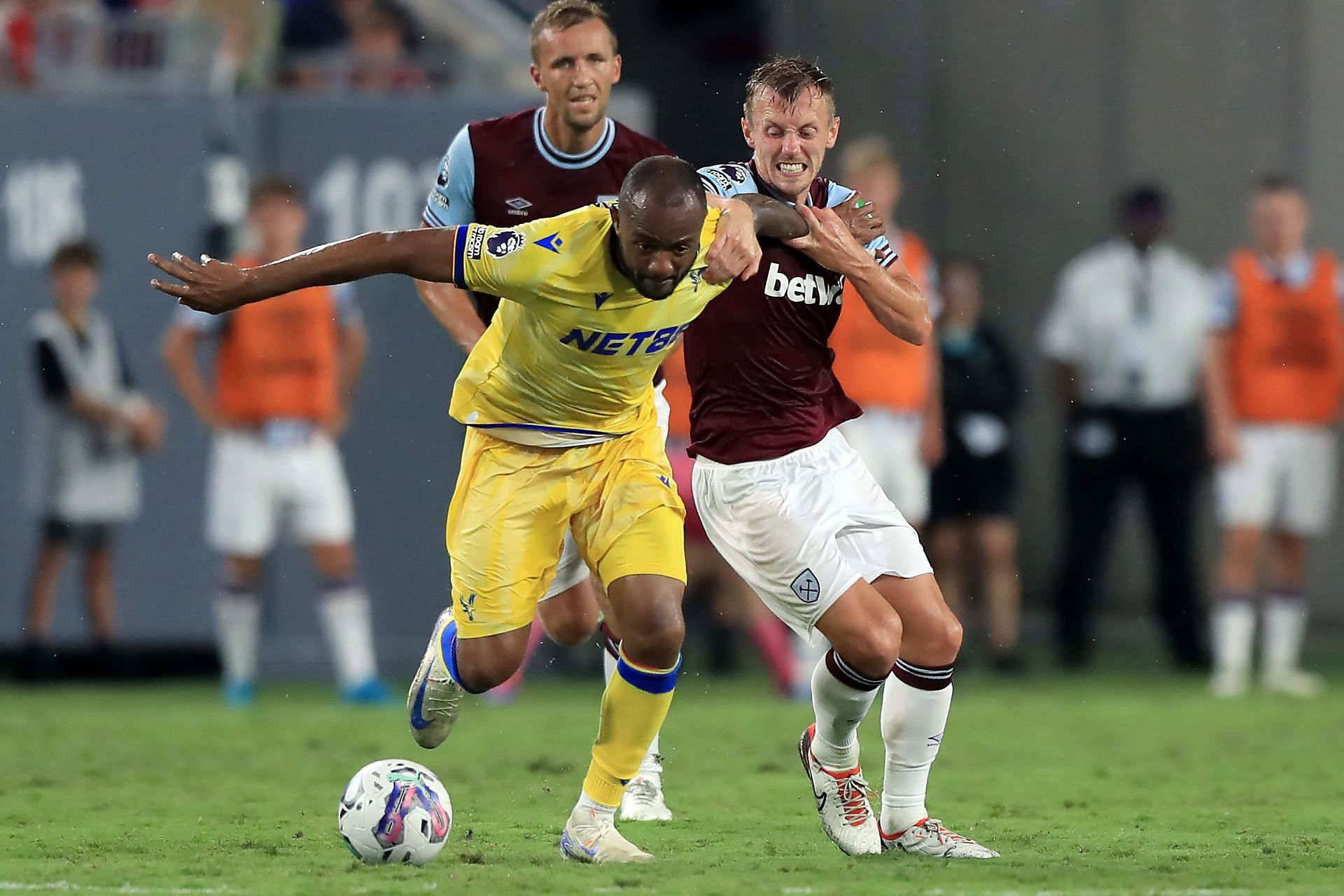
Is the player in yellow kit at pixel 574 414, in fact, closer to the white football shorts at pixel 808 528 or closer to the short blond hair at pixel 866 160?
the white football shorts at pixel 808 528

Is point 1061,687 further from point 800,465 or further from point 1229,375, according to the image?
point 800,465

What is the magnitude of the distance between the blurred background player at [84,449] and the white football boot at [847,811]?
731 cm

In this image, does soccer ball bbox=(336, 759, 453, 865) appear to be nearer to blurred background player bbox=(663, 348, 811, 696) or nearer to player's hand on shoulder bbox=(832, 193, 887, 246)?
player's hand on shoulder bbox=(832, 193, 887, 246)

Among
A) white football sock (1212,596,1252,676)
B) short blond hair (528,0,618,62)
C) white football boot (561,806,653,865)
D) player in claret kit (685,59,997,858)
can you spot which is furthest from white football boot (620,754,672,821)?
white football sock (1212,596,1252,676)

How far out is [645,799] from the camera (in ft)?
21.6

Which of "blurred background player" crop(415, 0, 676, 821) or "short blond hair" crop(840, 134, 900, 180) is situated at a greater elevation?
"short blond hair" crop(840, 134, 900, 180)

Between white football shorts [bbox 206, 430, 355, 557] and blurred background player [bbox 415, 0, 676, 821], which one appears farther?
white football shorts [bbox 206, 430, 355, 557]

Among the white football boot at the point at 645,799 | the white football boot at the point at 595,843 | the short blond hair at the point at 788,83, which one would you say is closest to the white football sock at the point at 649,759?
the white football boot at the point at 645,799

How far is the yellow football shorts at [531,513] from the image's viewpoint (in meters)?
5.87

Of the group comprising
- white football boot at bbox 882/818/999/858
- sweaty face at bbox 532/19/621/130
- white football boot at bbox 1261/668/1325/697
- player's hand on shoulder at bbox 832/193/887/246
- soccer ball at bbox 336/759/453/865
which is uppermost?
sweaty face at bbox 532/19/621/130

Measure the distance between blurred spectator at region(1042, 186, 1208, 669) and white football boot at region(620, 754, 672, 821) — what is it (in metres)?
6.38

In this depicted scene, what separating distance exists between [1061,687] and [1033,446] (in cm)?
382

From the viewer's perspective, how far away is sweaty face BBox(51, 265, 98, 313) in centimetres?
1180

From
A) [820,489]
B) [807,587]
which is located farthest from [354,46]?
[807,587]
